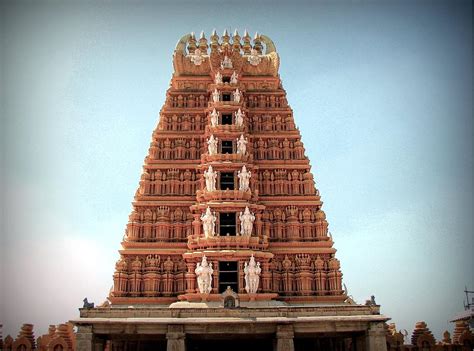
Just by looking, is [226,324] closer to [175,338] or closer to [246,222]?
[175,338]

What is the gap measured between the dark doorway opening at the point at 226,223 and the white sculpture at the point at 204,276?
314 centimetres

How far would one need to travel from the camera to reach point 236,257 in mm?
28484

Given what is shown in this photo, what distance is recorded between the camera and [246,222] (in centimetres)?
2950

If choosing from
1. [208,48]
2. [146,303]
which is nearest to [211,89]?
[208,48]

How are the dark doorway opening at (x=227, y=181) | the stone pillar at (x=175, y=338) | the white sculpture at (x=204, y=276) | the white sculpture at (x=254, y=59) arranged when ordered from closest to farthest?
the stone pillar at (x=175, y=338) → the white sculpture at (x=204, y=276) → the dark doorway opening at (x=227, y=181) → the white sculpture at (x=254, y=59)

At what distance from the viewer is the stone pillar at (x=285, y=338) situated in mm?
22975

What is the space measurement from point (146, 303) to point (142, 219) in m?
5.63

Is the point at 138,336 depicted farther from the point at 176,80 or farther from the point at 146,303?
the point at 176,80

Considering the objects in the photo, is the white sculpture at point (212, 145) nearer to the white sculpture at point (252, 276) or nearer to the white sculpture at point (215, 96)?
the white sculpture at point (215, 96)

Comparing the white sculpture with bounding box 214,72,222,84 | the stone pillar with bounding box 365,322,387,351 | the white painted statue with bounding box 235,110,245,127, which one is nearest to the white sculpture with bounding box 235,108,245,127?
the white painted statue with bounding box 235,110,245,127

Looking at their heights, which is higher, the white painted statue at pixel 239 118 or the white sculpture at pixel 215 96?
the white sculpture at pixel 215 96

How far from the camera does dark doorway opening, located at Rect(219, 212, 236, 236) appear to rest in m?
30.7

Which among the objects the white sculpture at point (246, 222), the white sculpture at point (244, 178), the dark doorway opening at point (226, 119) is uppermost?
the dark doorway opening at point (226, 119)

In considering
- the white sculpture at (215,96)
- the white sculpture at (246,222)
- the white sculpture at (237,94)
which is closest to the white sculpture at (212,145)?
the white sculpture at (215,96)
